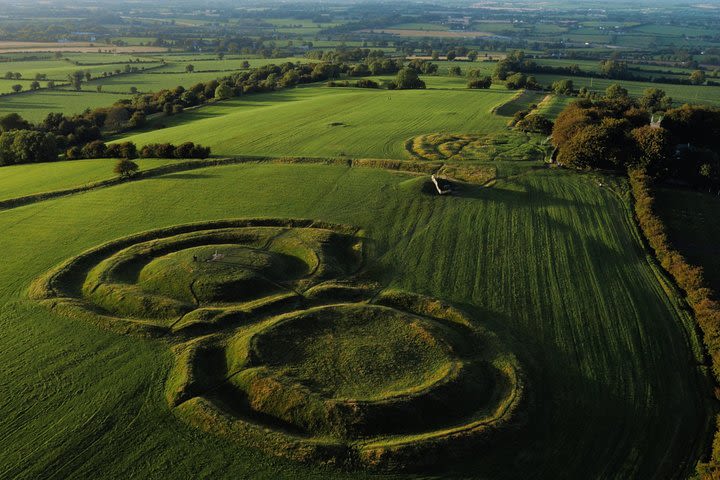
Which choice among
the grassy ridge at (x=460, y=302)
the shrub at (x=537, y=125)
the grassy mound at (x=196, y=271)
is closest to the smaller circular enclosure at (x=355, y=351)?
the grassy mound at (x=196, y=271)

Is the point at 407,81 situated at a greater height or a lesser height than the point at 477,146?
greater

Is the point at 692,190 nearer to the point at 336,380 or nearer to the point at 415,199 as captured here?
the point at 415,199

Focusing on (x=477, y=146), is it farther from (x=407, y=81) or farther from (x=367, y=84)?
(x=367, y=84)

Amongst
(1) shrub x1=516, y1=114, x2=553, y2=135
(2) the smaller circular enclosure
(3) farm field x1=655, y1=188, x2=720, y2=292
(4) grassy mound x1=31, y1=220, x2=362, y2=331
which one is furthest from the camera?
(1) shrub x1=516, y1=114, x2=553, y2=135

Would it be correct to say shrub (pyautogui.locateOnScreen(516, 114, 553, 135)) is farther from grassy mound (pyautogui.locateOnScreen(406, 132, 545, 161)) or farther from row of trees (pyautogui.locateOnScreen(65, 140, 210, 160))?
row of trees (pyautogui.locateOnScreen(65, 140, 210, 160))

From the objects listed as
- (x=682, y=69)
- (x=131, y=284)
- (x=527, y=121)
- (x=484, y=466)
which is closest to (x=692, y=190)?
(x=527, y=121)

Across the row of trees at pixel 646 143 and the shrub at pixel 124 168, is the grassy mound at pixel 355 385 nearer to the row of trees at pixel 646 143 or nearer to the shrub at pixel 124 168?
the row of trees at pixel 646 143

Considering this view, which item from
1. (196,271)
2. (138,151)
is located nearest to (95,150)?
(138,151)

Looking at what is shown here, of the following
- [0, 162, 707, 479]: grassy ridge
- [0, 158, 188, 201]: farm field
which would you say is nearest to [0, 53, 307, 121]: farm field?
[0, 158, 188, 201]: farm field
